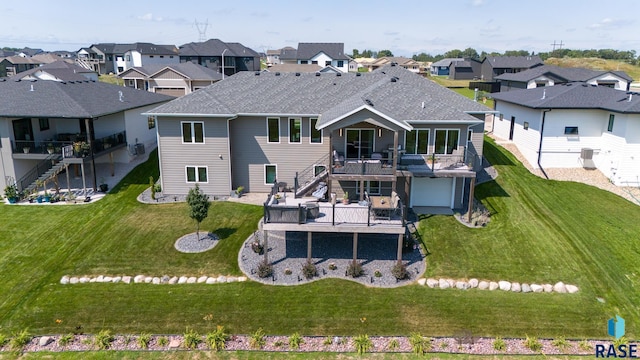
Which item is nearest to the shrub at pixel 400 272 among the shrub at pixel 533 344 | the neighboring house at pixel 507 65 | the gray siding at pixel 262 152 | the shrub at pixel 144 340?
the shrub at pixel 533 344

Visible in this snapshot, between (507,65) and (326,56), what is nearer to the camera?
(507,65)

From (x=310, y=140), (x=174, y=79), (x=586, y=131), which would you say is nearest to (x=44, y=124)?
(x=310, y=140)

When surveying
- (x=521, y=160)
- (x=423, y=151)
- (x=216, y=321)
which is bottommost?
(x=216, y=321)

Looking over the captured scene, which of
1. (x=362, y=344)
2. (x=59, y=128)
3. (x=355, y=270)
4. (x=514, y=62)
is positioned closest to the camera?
(x=362, y=344)

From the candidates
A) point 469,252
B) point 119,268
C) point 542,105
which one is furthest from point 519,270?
point 119,268

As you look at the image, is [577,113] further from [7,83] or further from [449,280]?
[7,83]

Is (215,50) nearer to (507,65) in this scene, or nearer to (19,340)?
(507,65)
